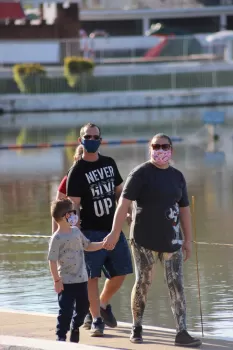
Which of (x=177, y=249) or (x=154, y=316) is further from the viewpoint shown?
(x=154, y=316)

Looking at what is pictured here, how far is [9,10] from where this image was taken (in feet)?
198

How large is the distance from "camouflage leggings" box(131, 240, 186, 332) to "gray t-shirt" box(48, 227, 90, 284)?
0.53 meters

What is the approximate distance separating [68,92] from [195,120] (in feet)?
32.9

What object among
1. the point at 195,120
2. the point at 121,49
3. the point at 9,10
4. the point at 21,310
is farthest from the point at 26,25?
the point at 21,310

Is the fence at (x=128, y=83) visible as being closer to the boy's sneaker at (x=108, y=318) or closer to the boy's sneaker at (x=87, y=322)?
the boy's sneaker at (x=87, y=322)

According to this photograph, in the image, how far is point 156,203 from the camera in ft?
30.6

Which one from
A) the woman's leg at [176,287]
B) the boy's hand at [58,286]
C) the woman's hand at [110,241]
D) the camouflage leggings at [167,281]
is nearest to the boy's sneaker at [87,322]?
the camouflage leggings at [167,281]

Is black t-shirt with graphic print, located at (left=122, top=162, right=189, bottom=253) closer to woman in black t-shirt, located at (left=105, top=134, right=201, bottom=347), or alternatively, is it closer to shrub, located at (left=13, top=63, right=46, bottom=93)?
woman in black t-shirt, located at (left=105, top=134, right=201, bottom=347)

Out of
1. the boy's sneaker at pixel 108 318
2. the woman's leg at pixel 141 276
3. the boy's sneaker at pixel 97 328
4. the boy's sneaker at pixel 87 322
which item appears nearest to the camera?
the woman's leg at pixel 141 276

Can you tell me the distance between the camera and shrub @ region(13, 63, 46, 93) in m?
52.1

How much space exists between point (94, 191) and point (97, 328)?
1098mm

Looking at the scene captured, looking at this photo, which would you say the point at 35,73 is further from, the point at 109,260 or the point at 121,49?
the point at 109,260

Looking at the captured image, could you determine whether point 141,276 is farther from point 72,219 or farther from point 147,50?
point 147,50

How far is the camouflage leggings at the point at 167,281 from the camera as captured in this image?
30.7 feet
